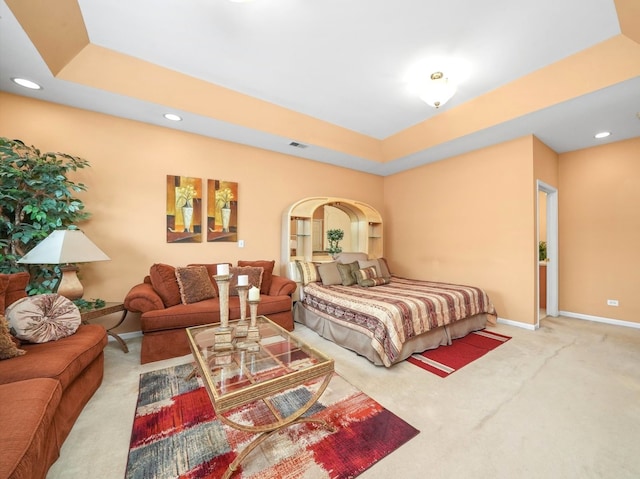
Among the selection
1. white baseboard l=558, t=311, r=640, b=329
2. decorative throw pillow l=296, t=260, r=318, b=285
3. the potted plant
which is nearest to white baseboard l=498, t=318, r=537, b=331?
white baseboard l=558, t=311, r=640, b=329

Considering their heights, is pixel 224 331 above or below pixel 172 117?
below

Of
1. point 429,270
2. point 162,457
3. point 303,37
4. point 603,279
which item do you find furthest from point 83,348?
point 603,279

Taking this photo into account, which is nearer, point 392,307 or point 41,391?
point 41,391

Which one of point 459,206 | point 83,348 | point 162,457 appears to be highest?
point 459,206

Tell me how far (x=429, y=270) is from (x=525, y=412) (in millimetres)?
3114

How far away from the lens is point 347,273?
3963 mm

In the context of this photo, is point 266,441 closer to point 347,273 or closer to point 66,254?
point 66,254

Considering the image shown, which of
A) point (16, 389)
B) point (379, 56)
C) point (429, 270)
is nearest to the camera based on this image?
point (16, 389)

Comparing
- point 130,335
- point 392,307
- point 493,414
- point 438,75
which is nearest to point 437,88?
point 438,75

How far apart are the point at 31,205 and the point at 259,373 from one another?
8.96ft

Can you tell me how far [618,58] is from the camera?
2348 millimetres

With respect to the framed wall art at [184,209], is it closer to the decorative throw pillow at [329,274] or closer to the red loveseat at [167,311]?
the red loveseat at [167,311]

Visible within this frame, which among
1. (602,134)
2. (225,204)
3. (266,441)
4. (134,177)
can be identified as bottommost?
(266,441)

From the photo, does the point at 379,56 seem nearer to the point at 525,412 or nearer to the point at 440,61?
the point at 440,61
